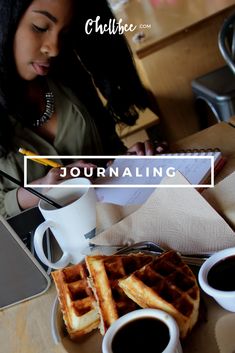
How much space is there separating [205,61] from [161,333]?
4.46 ft

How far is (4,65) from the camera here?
83 centimetres

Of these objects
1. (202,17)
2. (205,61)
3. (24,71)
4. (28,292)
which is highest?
(24,71)

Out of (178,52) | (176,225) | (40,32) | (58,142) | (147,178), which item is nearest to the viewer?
(176,225)

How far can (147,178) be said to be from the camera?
0.67m

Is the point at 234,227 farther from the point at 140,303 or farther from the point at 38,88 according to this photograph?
the point at 38,88

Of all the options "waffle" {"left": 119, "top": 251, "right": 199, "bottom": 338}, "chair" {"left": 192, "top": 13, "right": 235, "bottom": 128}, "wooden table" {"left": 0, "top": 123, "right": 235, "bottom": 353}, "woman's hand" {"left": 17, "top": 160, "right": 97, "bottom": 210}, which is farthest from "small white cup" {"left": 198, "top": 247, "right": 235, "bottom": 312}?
"chair" {"left": 192, "top": 13, "right": 235, "bottom": 128}

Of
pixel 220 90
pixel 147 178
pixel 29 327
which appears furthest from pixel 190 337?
pixel 220 90

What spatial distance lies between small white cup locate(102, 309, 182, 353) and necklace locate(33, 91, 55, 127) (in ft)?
2.00

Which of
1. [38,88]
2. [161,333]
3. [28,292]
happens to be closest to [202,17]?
[38,88]

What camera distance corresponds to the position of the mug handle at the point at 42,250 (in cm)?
49

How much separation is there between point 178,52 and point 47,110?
2.47 ft

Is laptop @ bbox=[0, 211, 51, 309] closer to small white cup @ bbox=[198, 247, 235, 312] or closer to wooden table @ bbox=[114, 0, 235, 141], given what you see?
small white cup @ bbox=[198, 247, 235, 312]

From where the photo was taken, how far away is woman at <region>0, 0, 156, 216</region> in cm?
78

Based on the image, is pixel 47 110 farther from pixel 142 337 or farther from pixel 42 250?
pixel 142 337
